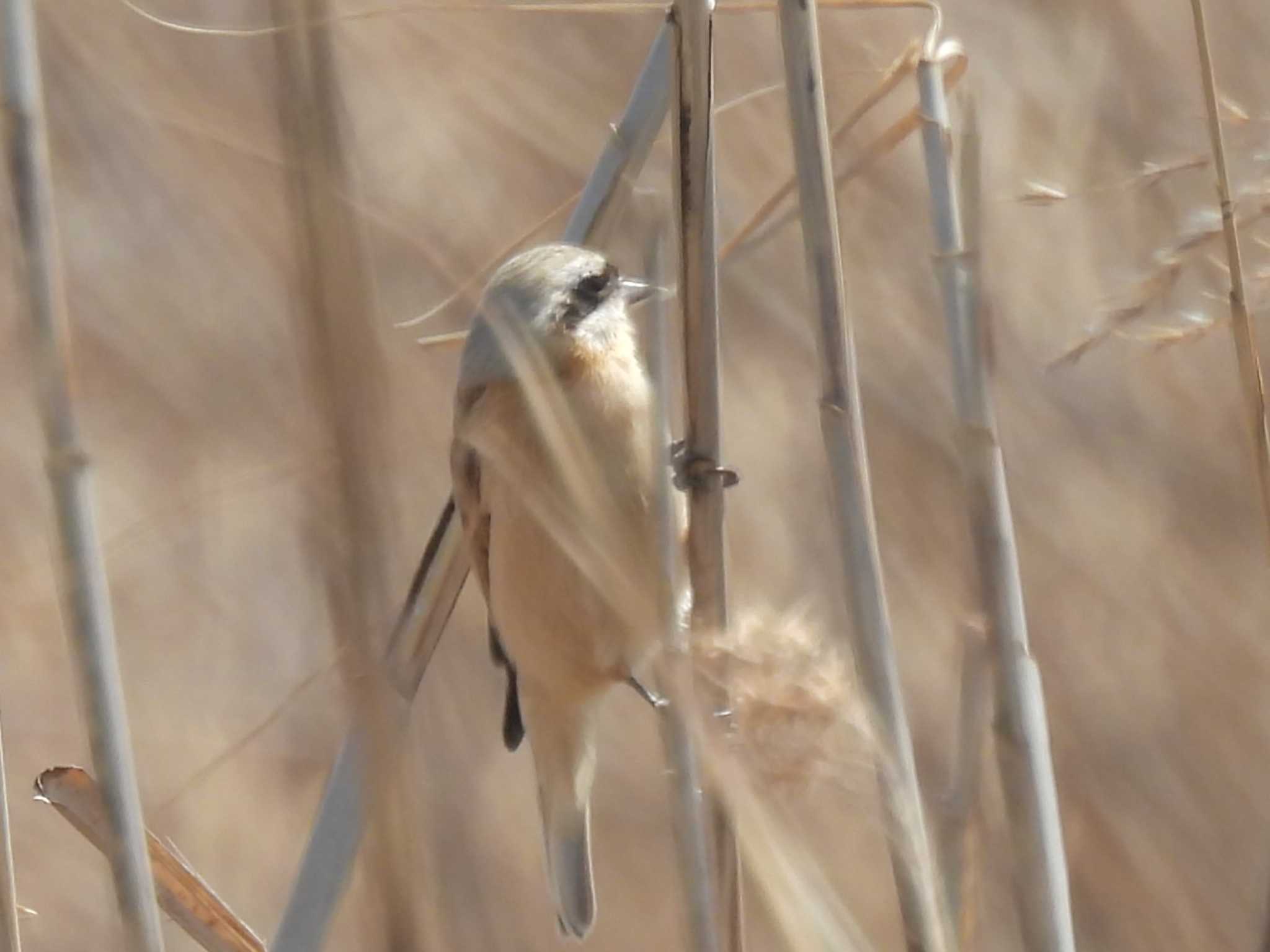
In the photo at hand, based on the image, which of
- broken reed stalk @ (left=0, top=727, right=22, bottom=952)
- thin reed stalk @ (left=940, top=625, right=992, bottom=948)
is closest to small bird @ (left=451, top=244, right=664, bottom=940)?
thin reed stalk @ (left=940, top=625, right=992, bottom=948)

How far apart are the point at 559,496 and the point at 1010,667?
0.55m

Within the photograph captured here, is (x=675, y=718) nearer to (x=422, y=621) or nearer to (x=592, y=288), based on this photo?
(x=422, y=621)

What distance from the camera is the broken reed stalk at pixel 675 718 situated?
1.46 metres

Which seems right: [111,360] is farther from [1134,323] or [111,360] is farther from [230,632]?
[1134,323]

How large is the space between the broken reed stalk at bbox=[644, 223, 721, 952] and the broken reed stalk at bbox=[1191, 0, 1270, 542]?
50 centimetres

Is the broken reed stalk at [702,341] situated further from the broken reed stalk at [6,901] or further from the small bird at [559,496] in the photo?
the broken reed stalk at [6,901]

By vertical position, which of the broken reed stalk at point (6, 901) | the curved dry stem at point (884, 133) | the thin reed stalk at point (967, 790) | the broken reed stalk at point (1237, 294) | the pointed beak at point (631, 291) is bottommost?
the broken reed stalk at point (6, 901)

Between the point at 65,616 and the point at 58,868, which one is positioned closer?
the point at 65,616

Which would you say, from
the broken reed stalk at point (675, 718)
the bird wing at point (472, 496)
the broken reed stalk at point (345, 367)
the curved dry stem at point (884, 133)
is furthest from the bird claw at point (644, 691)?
the broken reed stalk at point (345, 367)

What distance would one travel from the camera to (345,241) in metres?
0.90

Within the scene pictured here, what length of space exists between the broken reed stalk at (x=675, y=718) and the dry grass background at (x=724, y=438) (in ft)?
1.84

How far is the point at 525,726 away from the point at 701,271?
1.02m

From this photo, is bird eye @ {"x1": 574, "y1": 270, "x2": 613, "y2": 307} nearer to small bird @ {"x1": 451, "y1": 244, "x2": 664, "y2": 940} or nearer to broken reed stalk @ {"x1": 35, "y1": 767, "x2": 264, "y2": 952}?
small bird @ {"x1": 451, "y1": 244, "x2": 664, "y2": 940}

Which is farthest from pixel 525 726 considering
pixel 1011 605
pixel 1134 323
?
pixel 1134 323
